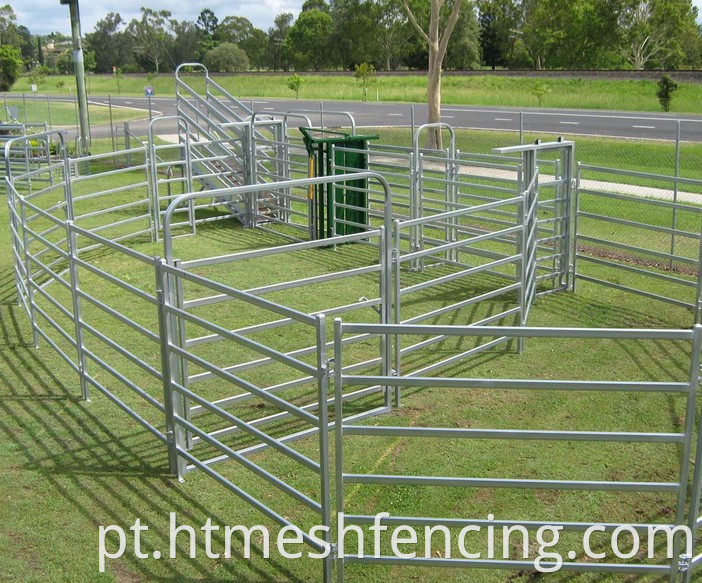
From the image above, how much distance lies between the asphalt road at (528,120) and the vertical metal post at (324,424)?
1950 centimetres

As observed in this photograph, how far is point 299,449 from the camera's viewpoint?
623cm

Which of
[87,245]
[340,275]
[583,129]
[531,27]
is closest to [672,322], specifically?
[340,275]

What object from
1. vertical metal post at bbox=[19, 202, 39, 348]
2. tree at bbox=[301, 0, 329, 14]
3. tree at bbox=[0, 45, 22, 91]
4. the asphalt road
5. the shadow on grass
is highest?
tree at bbox=[301, 0, 329, 14]

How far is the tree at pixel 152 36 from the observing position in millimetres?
96875

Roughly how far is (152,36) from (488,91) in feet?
224

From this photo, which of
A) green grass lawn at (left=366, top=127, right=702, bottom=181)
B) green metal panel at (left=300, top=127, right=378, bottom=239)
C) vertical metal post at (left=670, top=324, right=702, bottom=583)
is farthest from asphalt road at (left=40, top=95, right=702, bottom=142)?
vertical metal post at (left=670, top=324, right=702, bottom=583)

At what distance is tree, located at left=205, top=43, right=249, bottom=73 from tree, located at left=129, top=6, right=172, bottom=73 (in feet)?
45.3

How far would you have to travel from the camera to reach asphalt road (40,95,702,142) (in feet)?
86.2

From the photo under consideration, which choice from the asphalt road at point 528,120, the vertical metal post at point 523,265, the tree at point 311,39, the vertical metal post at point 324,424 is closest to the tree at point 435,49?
the asphalt road at point 528,120

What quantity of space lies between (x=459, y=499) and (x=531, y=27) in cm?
5546

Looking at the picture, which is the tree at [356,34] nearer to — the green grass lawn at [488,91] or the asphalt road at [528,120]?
the green grass lawn at [488,91]

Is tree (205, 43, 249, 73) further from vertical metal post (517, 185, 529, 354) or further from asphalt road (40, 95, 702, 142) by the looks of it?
vertical metal post (517, 185, 529, 354)

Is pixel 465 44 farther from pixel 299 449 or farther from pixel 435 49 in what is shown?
pixel 299 449

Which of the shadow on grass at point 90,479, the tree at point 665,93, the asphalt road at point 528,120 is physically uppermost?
the tree at point 665,93
